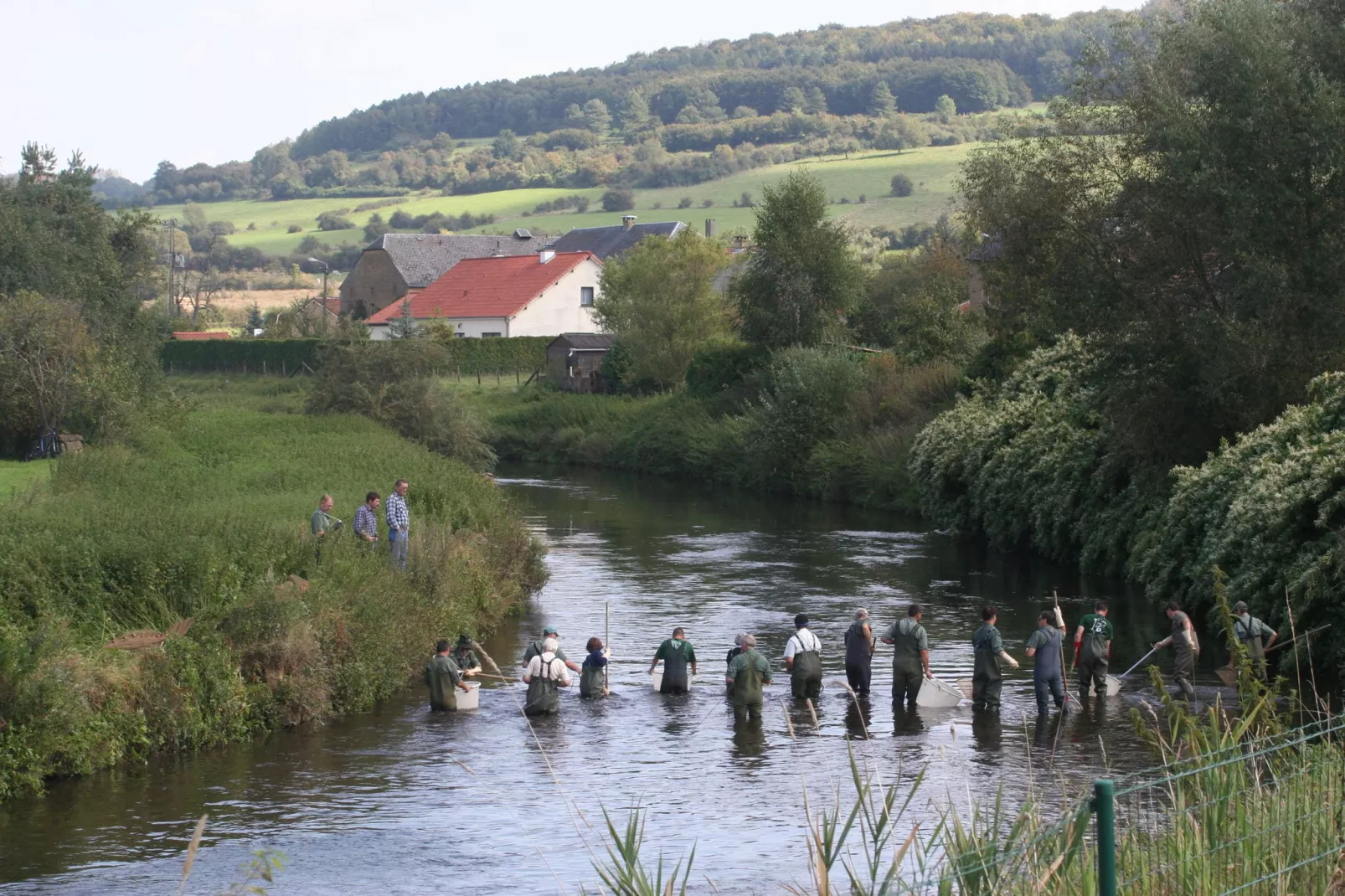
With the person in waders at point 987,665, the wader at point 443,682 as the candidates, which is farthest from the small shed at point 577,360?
the person in waders at point 987,665

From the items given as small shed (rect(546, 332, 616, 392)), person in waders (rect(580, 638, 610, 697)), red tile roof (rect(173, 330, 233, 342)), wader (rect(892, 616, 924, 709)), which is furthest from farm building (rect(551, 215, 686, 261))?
wader (rect(892, 616, 924, 709))

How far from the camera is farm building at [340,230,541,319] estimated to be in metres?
106

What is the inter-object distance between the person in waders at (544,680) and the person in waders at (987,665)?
568 cm

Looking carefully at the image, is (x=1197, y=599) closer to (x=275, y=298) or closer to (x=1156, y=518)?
(x=1156, y=518)

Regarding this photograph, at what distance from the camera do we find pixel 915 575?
34.2 m

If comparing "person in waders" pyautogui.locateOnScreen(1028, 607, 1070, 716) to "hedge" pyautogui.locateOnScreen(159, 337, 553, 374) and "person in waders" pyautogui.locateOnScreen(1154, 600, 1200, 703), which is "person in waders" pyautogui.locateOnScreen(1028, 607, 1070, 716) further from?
"hedge" pyautogui.locateOnScreen(159, 337, 553, 374)

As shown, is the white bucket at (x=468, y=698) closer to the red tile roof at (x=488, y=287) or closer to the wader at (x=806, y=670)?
the wader at (x=806, y=670)

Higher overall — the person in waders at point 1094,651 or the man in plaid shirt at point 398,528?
the man in plaid shirt at point 398,528

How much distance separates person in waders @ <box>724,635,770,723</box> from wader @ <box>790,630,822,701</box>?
0.41 meters

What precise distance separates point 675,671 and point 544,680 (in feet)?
7.15

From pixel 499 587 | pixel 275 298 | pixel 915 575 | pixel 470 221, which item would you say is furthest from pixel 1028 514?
pixel 470 221

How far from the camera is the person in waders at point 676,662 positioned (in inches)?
872

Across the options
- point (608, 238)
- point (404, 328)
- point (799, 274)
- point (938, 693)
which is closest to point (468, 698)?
point (938, 693)

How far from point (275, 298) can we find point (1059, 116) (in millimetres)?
111373
